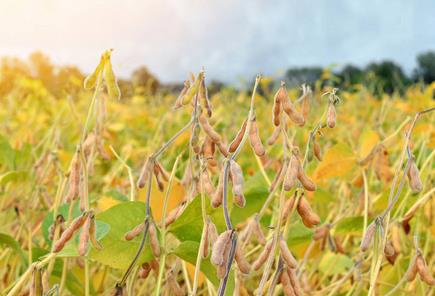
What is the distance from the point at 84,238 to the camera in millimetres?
454

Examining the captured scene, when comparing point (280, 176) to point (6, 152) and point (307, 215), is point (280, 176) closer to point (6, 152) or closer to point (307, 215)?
point (307, 215)

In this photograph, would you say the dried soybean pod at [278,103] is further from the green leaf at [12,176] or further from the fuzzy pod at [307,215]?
the green leaf at [12,176]

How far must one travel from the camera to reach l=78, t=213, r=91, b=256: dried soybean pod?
45cm

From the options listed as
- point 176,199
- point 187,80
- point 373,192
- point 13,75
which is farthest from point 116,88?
point 13,75

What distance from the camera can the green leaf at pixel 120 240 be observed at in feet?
1.85

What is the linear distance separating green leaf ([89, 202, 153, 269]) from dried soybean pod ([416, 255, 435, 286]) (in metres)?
0.22

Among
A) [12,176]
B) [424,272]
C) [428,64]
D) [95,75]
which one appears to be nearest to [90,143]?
[95,75]

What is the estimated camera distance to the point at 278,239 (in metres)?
0.46

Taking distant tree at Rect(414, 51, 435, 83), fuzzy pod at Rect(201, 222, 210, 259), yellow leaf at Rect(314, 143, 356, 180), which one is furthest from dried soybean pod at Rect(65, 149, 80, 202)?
distant tree at Rect(414, 51, 435, 83)

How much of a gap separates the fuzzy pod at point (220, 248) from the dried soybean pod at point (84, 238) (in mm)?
94

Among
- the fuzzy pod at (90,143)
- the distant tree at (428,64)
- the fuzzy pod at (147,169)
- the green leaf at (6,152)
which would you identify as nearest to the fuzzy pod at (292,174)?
→ the fuzzy pod at (147,169)

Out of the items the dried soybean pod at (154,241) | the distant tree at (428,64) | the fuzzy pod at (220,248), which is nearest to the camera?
the fuzzy pod at (220,248)

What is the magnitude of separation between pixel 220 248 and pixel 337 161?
529mm

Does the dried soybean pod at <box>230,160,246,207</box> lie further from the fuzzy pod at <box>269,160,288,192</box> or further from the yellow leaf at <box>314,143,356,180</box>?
the yellow leaf at <box>314,143,356,180</box>
